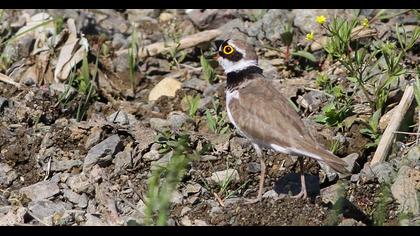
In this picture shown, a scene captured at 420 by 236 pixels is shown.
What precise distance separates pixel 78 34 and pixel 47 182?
290cm

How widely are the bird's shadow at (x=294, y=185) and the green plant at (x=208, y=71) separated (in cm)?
211

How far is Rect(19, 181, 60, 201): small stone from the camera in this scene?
751 cm

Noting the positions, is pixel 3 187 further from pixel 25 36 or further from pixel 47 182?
pixel 25 36

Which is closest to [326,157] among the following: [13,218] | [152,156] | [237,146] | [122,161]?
[237,146]

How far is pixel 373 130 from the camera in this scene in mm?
8180

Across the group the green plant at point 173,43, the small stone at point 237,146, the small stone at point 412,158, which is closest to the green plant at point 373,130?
the small stone at point 412,158

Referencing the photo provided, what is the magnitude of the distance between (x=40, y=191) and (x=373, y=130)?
122 inches

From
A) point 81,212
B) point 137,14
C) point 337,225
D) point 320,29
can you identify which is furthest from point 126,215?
point 137,14

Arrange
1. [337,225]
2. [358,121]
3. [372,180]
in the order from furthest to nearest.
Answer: [358,121], [372,180], [337,225]

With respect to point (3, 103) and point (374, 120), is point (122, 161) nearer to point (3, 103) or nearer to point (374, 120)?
point (3, 103)

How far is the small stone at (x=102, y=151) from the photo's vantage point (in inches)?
312

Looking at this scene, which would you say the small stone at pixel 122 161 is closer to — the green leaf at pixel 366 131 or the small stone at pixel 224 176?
the small stone at pixel 224 176

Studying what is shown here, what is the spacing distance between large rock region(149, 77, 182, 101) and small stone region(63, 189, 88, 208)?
7.56ft

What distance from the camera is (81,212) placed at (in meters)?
7.28
